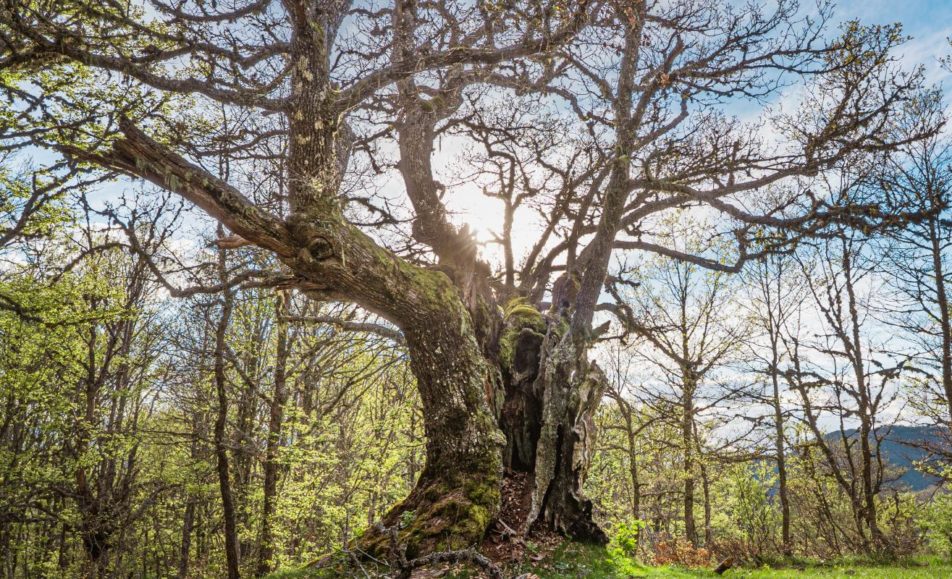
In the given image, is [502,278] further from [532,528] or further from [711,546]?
[711,546]

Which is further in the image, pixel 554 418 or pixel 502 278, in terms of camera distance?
pixel 502 278

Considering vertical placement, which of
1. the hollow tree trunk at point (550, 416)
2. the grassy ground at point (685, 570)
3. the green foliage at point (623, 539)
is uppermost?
the hollow tree trunk at point (550, 416)

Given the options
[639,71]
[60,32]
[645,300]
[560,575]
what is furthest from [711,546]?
[60,32]

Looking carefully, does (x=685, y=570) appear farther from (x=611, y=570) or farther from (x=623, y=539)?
(x=623, y=539)

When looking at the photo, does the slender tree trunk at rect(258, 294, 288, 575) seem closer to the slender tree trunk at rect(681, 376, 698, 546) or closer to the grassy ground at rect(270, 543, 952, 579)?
the grassy ground at rect(270, 543, 952, 579)

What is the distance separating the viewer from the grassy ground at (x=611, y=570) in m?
4.66

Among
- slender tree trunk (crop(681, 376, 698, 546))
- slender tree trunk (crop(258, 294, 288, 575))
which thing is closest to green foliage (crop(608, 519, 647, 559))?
slender tree trunk (crop(258, 294, 288, 575))

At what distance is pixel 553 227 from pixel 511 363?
3701 millimetres

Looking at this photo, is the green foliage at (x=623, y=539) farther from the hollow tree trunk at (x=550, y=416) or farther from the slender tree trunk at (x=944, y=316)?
the slender tree trunk at (x=944, y=316)

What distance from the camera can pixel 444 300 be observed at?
20.7ft

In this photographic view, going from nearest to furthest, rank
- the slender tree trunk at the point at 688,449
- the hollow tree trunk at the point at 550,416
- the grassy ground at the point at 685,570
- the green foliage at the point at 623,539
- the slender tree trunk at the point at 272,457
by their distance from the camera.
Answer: the green foliage at the point at 623,539 → the grassy ground at the point at 685,570 → the hollow tree trunk at the point at 550,416 → the slender tree trunk at the point at 272,457 → the slender tree trunk at the point at 688,449

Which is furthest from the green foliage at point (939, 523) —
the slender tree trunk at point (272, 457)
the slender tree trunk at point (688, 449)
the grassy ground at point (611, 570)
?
the slender tree trunk at point (272, 457)

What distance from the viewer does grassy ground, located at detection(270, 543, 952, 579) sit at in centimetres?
466

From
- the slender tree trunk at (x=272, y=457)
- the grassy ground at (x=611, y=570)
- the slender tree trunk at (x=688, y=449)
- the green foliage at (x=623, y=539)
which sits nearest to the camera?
the green foliage at (x=623, y=539)
